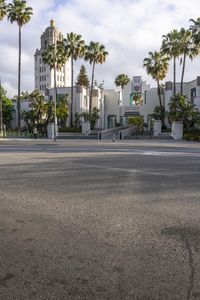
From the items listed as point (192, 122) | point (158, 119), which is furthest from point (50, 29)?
point (192, 122)

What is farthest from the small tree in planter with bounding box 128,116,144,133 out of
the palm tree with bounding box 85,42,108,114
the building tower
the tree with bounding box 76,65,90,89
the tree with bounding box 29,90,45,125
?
the building tower

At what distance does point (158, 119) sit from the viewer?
2307 inches

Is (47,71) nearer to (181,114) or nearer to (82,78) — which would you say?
(82,78)

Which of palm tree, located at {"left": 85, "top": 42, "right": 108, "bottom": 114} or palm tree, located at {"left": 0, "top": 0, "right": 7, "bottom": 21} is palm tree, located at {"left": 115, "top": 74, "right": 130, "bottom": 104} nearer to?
palm tree, located at {"left": 85, "top": 42, "right": 108, "bottom": 114}

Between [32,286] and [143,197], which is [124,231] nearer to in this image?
[32,286]

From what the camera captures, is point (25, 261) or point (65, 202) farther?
point (65, 202)

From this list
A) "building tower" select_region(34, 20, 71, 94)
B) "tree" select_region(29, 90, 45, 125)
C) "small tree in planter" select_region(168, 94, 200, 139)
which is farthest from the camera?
"building tower" select_region(34, 20, 71, 94)

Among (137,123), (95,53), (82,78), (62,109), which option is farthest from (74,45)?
(82,78)

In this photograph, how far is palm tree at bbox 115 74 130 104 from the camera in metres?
80.3

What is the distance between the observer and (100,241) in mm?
4945

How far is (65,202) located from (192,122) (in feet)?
145

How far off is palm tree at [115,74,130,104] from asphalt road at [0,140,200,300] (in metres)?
72.6

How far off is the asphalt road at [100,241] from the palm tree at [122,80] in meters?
72.6

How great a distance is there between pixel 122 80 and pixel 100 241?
7779 centimetres
